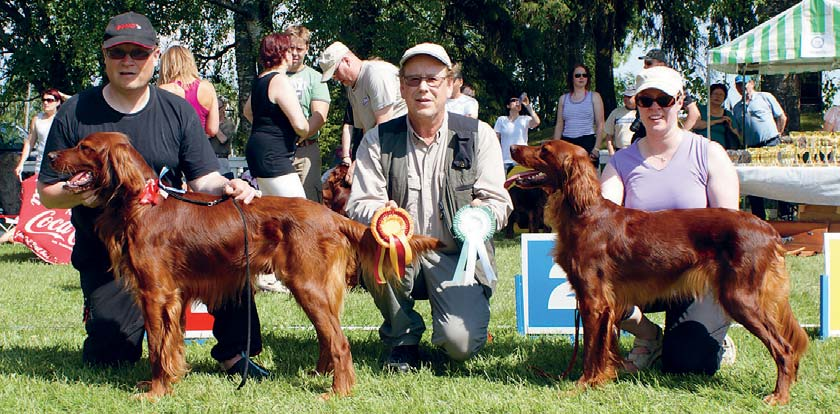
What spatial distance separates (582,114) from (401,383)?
575 centimetres

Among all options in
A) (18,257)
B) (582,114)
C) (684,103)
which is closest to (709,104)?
(582,114)

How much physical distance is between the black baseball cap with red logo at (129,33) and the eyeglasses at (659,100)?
207 cm

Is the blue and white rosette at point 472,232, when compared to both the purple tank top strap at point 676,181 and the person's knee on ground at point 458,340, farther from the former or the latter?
the purple tank top strap at point 676,181

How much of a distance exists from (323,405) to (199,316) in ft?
4.49

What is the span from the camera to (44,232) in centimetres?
763

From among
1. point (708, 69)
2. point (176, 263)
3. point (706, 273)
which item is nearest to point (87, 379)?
point (176, 263)

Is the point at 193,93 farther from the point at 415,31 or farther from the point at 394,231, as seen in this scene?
the point at 415,31

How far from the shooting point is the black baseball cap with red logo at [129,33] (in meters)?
3.22

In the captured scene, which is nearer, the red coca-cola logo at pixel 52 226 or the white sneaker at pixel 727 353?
the white sneaker at pixel 727 353

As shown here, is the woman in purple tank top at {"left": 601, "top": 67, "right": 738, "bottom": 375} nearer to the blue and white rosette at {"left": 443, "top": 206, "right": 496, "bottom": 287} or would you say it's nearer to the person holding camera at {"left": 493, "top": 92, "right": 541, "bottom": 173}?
the blue and white rosette at {"left": 443, "top": 206, "right": 496, "bottom": 287}

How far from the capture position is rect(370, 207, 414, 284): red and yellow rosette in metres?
3.07

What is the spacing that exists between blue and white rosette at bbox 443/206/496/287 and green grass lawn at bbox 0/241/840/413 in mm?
486

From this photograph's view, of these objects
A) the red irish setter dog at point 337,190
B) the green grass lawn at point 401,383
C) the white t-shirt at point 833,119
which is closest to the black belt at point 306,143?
the red irish setter dog at point 337,190

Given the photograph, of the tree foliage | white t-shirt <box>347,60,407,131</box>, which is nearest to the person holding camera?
the tree foliage
